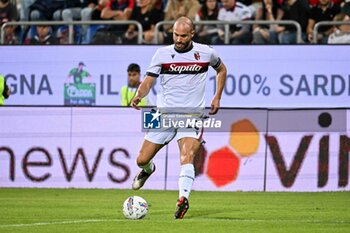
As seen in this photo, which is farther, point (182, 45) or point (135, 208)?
point (182, 45)

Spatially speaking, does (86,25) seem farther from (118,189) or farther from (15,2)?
(118,189)

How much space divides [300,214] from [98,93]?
10.3 metres

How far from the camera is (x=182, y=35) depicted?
13.9m

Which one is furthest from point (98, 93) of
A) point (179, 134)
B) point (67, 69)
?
point (179, 134)

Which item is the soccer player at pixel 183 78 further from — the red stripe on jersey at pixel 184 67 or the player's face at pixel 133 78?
the player's face at pixel 133 78

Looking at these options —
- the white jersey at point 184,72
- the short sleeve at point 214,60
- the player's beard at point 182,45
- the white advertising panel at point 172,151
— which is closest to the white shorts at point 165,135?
the white jersey at point 184,72

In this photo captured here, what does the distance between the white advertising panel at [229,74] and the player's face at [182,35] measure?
9279mm

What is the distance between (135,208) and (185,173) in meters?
0.76

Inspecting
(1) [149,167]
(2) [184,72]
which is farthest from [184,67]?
(1) [149,167]

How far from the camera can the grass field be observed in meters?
12.4

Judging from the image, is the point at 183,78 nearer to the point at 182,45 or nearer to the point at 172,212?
the point at 182,45

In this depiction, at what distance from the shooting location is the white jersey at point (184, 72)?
14.2m

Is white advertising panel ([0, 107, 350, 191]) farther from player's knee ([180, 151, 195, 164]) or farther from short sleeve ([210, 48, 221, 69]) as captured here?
player's knee ([180, 151, 195, 164])

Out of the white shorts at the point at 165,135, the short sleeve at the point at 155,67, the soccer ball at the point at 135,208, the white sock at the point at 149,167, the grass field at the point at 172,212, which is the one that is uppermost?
the short sleeve at the point at 155,67
